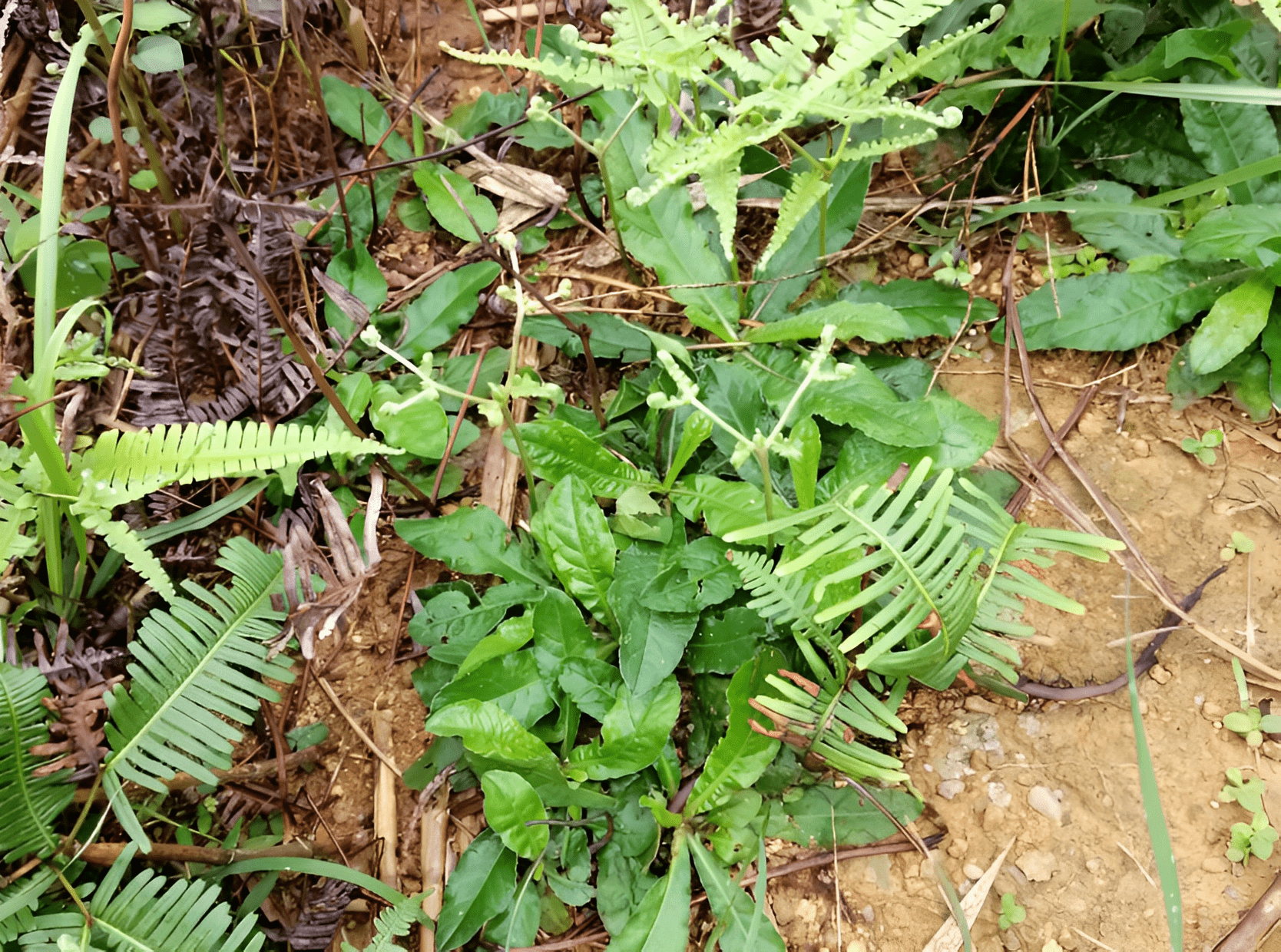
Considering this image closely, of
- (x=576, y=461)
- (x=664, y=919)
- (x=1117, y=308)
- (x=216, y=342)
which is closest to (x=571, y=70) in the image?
(x=576, y=461)

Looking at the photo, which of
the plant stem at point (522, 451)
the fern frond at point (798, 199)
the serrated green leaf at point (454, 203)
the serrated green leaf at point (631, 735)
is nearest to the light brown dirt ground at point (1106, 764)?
the serrated green leaf at point (631, 735)

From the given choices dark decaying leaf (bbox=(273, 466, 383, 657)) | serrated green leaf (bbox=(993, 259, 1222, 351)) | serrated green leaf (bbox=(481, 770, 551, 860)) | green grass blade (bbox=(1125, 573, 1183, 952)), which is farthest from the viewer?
serrated green leaf (bbox=(993, 259, 1222, 351))

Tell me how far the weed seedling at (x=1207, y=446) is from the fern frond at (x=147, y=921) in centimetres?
187

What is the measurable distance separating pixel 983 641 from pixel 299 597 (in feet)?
3.98

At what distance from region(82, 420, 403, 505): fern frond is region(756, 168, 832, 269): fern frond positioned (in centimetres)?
81

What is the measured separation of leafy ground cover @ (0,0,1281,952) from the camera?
1314 mm

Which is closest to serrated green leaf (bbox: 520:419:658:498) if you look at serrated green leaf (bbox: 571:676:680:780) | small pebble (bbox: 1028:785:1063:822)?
serrated green leaf (bbox: 571:676:680:780)

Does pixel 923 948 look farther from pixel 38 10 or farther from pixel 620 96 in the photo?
pixel 38 10

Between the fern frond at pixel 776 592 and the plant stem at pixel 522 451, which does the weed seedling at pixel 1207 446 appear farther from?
the plant stem at pixel 522 451

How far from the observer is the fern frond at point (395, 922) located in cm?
129

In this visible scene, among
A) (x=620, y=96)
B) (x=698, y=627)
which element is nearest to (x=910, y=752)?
(x=698, y=627)

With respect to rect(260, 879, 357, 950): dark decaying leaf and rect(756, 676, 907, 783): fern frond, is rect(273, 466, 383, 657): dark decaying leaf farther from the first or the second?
rect(756, 676, 907, 783): fern frond

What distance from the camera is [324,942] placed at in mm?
1382

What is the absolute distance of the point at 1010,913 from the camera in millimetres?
1337
